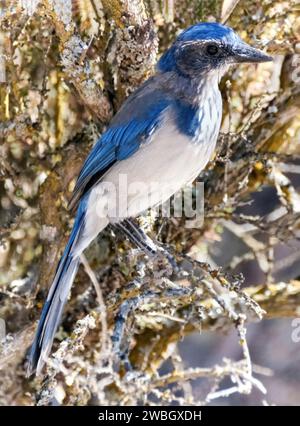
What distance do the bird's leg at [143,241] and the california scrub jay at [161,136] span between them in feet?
0.05

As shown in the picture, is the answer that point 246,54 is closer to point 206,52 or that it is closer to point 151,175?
point 206,52

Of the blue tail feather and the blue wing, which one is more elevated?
the blue wing

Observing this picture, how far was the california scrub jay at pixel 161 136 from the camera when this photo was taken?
3709mm

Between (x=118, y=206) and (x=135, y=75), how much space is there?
0.55 m

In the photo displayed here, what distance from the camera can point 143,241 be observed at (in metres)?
3.88

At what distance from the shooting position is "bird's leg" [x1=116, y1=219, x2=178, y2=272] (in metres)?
3.75

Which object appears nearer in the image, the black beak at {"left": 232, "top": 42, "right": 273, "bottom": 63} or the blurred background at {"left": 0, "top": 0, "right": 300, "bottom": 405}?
the black beak at {"left": 232, "top": 42, "right": 273, "bottom": 63}

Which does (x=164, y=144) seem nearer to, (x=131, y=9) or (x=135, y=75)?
(x=135, y=75)

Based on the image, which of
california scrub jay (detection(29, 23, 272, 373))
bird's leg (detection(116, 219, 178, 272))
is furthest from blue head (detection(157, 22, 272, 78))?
bird's leg (detection(116, 219, 178, 272))

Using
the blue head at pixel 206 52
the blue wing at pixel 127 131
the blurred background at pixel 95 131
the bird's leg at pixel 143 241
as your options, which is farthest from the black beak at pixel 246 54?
the bird's leg at pixel 143 241

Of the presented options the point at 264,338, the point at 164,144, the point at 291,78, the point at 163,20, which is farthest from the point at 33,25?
the point at 264,338

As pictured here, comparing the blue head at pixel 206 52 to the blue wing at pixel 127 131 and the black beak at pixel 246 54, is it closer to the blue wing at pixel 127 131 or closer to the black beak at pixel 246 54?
the black beak at pixel 246 54

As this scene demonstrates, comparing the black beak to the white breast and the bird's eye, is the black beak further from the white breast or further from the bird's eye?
the white breast

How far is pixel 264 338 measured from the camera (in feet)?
21.4
